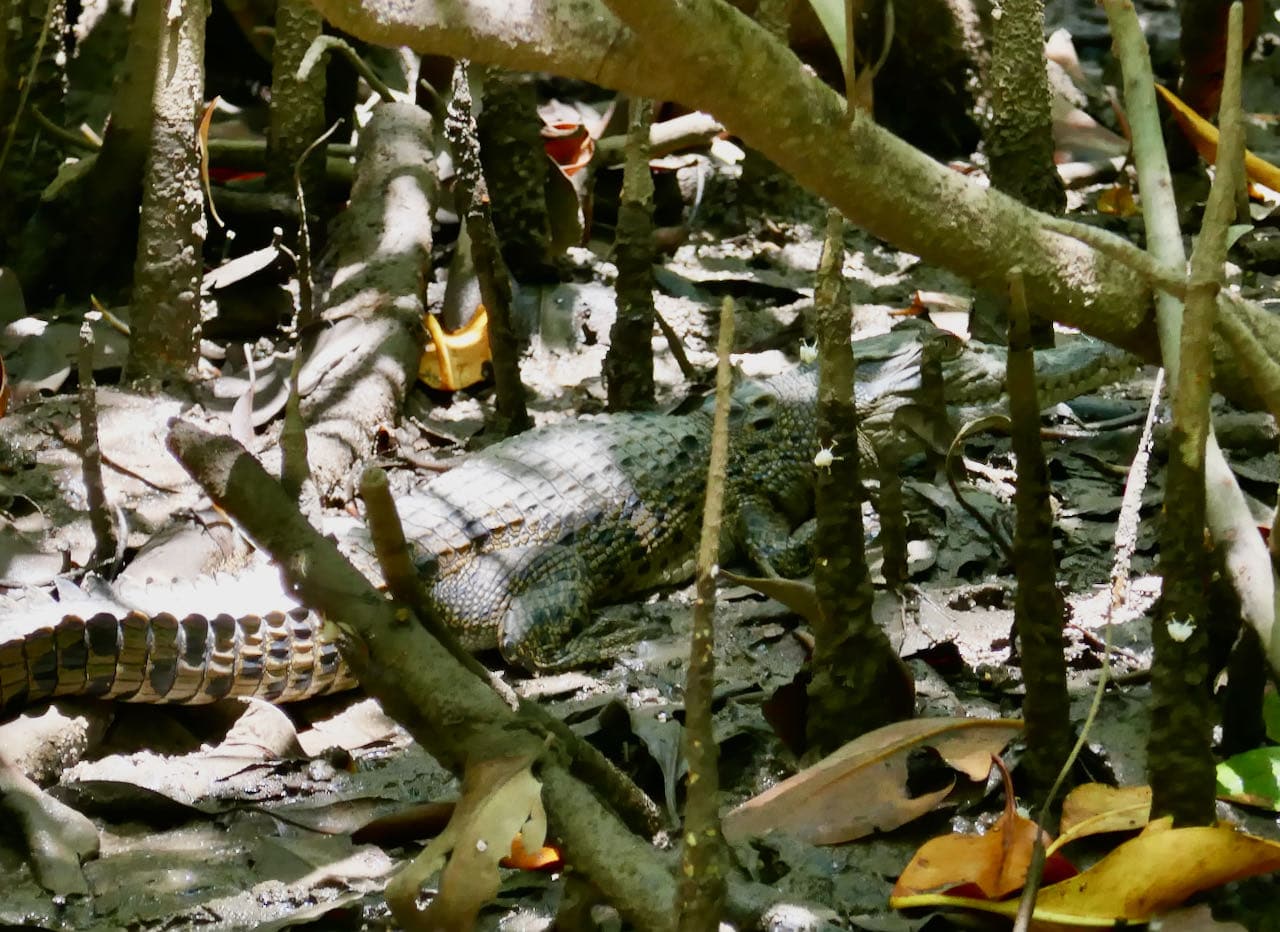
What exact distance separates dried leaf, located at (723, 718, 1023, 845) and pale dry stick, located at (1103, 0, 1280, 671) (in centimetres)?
42

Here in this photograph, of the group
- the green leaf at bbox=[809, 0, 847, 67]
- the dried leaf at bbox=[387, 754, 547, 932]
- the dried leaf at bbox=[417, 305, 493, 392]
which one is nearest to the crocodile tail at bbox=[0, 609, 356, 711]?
the dried leaf at bbox=[387, 754, 547, 932]

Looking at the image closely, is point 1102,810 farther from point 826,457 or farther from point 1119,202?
point 1119,202

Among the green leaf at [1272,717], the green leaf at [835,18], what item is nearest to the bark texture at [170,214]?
the green leaf at [835,18]

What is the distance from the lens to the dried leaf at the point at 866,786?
1986mm

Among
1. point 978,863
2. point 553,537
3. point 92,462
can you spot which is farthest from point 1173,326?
point 92,462

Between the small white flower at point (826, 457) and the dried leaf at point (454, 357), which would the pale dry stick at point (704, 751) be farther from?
the dried leaf at point (454, 357)

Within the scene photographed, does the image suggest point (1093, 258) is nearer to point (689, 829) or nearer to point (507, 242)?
point (689, 829)

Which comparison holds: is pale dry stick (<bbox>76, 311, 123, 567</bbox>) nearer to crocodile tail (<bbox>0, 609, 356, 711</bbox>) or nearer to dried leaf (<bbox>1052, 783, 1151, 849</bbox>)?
crocodile tail (<bbox>0, 609, 356, 711</bbox>)

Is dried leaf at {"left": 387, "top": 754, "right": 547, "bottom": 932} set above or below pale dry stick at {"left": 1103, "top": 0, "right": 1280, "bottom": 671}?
below

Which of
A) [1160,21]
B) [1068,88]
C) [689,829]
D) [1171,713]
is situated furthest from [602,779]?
[1160,21]

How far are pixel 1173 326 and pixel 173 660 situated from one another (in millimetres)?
2030

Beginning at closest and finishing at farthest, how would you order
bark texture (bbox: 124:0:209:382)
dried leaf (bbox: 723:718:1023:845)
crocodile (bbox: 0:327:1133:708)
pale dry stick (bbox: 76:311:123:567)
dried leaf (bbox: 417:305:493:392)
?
dried leaf (bbox: 723:718:1023:845) < crocodile (bbox: 0:327:1133:708) < pale dry stick (bbox: 76:311:123:567) < bark texture (bbox: 124:0:209:382) < dried leaf (bbox: 417:305:493:392)

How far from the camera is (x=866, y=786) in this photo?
79.9 inches

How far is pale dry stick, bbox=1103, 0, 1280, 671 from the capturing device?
5.94ft
